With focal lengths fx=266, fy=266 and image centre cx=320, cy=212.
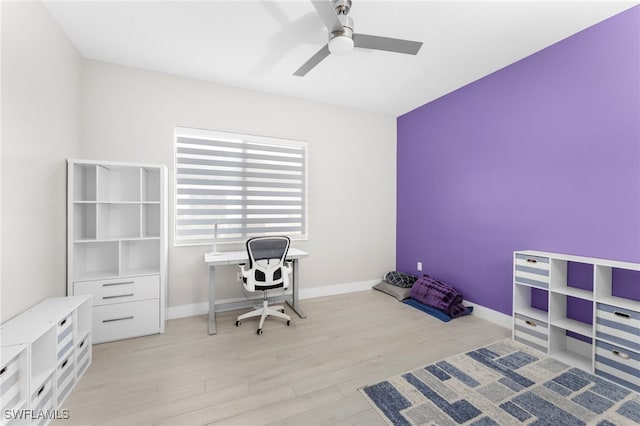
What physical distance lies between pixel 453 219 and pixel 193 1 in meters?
3.60

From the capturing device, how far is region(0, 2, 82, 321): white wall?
167 centimetres

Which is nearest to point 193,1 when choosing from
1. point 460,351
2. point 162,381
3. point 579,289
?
point 162,381

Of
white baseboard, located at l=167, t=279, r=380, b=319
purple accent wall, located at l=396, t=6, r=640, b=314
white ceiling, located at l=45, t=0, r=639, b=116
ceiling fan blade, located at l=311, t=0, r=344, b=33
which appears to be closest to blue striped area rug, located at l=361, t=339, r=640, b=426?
purple accent wall, located at l=396, t=6, r=640, b=314

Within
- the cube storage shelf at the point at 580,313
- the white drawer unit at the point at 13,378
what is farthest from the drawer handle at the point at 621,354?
the white drawer unit at the point at 13,378

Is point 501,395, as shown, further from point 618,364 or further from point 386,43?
point 386,43

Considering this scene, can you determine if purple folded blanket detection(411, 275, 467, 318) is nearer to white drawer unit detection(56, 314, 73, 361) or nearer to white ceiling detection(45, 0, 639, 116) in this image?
white ceiling detection(45, 0, 639, 116)

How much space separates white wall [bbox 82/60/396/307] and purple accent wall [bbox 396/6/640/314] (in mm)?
644

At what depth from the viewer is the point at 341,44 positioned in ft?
6.42

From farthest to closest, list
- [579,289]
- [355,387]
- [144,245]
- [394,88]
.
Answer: [394,88]
[144,245]
[579,289]
[355,387]

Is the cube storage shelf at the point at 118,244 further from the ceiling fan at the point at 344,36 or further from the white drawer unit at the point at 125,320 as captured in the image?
the ceiling fan at the point at 344,36

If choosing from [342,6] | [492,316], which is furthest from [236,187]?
[492,316]

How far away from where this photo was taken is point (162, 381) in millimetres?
2002

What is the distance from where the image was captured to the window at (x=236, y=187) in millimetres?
3260

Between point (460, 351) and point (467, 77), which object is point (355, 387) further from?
point (467, 77)
